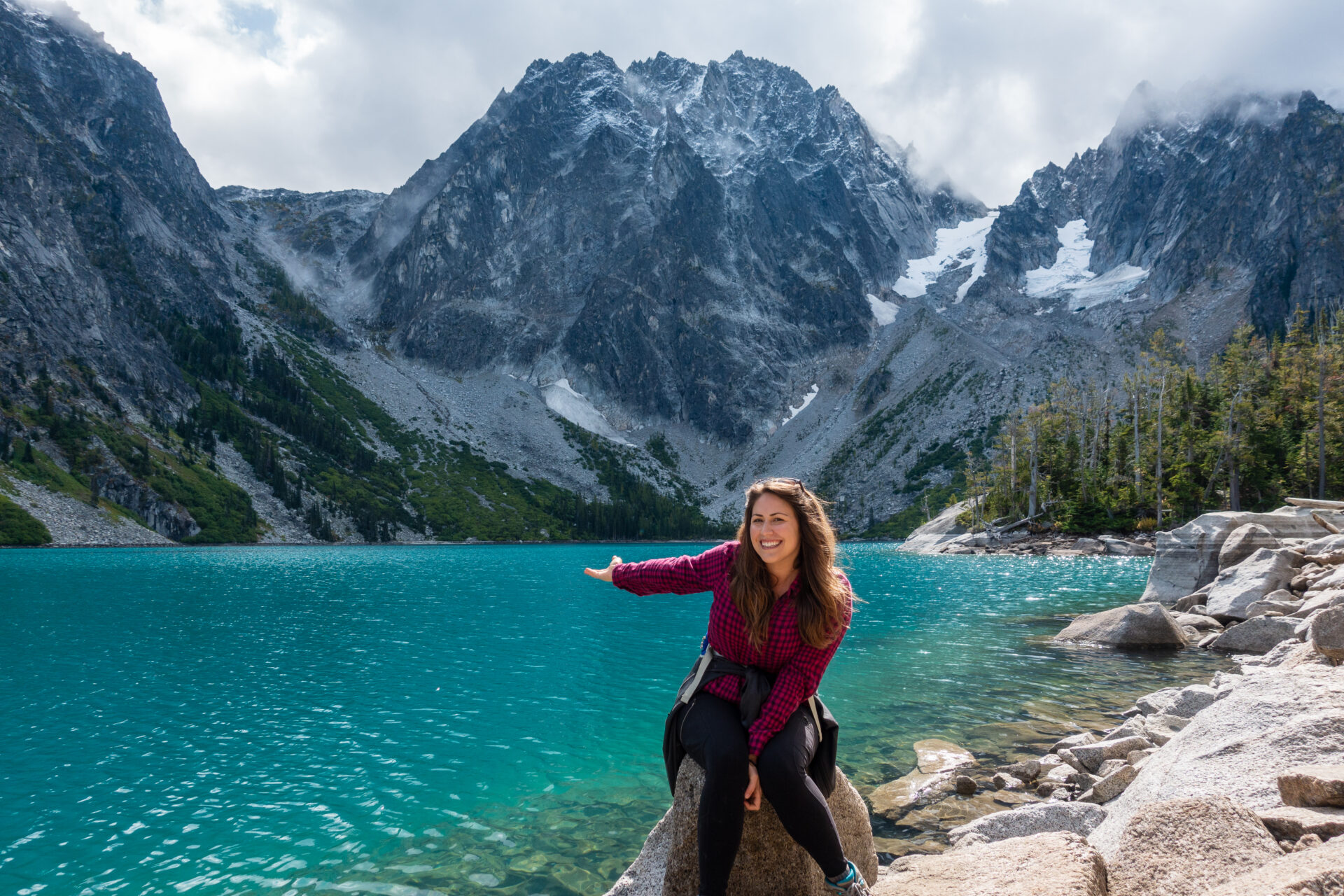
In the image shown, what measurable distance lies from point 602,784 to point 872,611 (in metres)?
29.0

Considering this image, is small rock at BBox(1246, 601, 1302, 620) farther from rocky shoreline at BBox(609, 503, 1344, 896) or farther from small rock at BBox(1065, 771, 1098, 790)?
small rock at BBox(1065, 771, 1098, 790)

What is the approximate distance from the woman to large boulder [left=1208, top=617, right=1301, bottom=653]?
22.1m

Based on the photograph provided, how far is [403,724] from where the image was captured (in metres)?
18.4

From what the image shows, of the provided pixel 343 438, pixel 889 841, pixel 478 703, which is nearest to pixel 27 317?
pixel 343 438

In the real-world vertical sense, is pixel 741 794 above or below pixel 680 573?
below

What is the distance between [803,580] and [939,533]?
118 meters

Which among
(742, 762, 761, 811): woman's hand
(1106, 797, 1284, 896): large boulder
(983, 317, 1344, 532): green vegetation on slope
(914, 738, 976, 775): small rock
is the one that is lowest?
(914, 738, 976, 775): small rock

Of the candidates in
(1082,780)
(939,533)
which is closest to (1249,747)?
(1082,780)

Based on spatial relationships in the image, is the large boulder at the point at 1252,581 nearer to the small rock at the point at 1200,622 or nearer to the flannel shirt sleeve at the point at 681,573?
the small rock at the point at 1200,622

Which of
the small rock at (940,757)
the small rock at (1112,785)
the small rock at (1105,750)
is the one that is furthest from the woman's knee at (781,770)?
the small rock at (1105,750)

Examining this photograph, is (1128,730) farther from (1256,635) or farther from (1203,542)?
(1203,542)

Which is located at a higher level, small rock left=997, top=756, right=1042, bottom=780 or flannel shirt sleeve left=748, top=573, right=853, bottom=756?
flannel shirt sleeve left=748, top=573, right=853, bottom=756

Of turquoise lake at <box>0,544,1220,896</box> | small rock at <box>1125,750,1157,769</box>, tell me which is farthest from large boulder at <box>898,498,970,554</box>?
small rock at <box>1125,750,1157,769</box>

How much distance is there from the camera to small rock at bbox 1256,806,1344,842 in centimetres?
560
